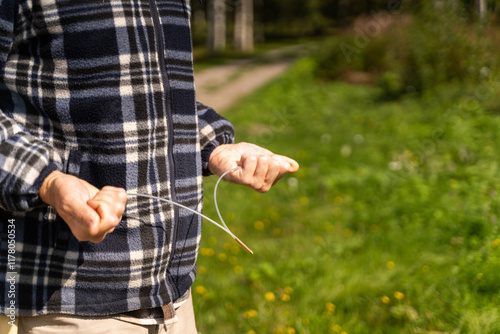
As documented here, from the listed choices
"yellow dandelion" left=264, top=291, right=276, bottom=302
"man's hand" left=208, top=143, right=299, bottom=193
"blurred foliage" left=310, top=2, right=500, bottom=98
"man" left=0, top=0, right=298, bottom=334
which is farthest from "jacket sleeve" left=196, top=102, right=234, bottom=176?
"blurred foliage" left=310, top=2, right=500, bottom=98

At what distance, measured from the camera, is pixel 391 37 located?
973 centimetres

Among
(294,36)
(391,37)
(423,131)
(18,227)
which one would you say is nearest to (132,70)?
(18,227)

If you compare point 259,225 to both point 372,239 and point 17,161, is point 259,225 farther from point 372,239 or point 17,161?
point 17,161

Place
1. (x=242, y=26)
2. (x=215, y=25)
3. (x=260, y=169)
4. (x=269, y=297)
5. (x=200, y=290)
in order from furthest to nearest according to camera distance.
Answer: (x=242, y=26) < (x=215, y=25) < (x=200, y=290) < (x=269, y=297) < (x=260, y=169)

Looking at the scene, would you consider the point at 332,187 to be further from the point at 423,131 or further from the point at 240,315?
the point at 240,315

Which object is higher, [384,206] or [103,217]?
[103,217]

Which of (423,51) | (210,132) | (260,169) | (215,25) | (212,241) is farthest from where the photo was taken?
(215,25)

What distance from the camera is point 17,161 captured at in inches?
34.9

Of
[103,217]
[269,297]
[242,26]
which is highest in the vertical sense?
[103,217]

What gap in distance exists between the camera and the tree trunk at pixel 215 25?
917 inches

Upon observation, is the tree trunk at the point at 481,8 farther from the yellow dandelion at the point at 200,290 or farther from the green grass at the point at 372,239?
the yellow dandelion at the point at 200,290

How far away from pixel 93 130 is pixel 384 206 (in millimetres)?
3312

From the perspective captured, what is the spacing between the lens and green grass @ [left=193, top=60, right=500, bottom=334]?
8.25 ft

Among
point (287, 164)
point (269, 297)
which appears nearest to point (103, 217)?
point (287, 164)
